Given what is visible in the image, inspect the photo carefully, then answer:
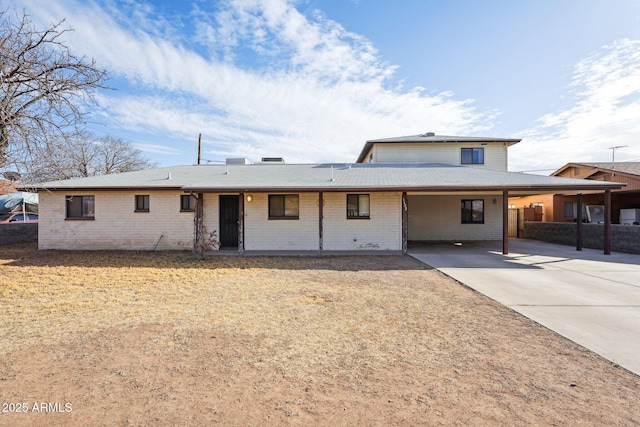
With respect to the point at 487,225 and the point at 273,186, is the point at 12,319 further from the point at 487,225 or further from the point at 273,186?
the point at 487,225

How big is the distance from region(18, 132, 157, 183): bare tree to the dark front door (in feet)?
17.1

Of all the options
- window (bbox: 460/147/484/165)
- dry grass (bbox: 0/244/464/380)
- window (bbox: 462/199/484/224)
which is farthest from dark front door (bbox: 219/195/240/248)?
window (bbox: 460/147/484/165)

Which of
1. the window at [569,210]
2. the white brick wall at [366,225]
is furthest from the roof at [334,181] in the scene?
the window at [569,210]

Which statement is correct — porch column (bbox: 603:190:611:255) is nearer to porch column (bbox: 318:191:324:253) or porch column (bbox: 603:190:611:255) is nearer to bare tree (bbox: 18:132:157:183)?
porch column (bbox: 318:191:324:253)

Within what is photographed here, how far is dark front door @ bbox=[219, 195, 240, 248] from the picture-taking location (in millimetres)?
12898

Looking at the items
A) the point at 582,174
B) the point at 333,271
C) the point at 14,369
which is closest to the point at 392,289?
the point at 333,271

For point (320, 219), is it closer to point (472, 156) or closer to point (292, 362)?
point (292, 362)

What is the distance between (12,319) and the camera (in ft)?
16.2

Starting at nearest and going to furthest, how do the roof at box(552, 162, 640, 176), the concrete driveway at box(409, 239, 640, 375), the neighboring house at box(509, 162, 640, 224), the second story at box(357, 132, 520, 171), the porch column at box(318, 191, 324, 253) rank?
1. the concrete driveway at box(409, 239, 640, 375)
2. the porch column at box(318, 191, 324, 253)
3. the second story at box(357, 132, 520, 171)
4. the neighboring house at box(509, 162, 640, 224)
5. the roof at box(552, 162, 640, 176)

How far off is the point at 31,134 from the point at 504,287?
40.6 ft

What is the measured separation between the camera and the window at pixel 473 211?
53.3 ft

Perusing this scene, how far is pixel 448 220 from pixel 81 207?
56.8 ft

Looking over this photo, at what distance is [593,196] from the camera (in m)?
19.7

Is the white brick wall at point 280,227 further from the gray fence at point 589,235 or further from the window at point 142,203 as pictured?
the gray fence at point 589,235
